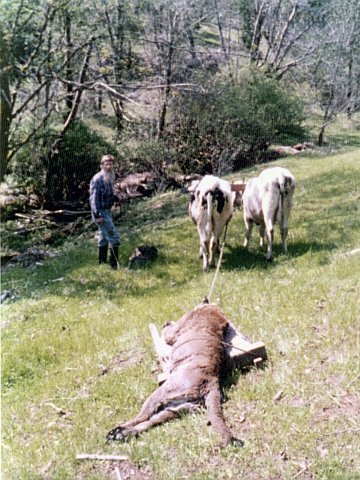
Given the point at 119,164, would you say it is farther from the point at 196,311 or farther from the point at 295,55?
the point at 295,55

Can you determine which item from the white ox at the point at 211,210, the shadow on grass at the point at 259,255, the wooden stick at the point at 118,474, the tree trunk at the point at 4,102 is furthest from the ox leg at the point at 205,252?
the tree trunk at the point at 4,102

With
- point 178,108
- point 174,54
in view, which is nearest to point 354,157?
point 178,108

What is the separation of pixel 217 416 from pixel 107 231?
6874 mm

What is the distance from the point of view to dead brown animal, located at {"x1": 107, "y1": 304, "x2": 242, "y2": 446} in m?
5.43

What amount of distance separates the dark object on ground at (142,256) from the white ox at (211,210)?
5.36ft

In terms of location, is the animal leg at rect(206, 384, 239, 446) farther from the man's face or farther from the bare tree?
the bare tree

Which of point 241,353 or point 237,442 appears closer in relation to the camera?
point 237,442

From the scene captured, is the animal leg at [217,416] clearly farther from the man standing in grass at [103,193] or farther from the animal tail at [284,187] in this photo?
the man standing in grass at [103,193]

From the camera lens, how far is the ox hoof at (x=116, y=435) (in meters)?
5.43

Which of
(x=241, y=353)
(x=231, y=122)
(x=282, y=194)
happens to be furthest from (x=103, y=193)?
(x=231, y=122)

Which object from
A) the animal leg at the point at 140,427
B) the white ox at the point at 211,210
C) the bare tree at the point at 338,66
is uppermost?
the bare tree at the point at 338,66

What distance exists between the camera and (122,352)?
7777mm

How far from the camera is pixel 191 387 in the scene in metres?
5.63

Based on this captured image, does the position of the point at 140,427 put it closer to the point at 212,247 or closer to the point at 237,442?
the point at 237,442
